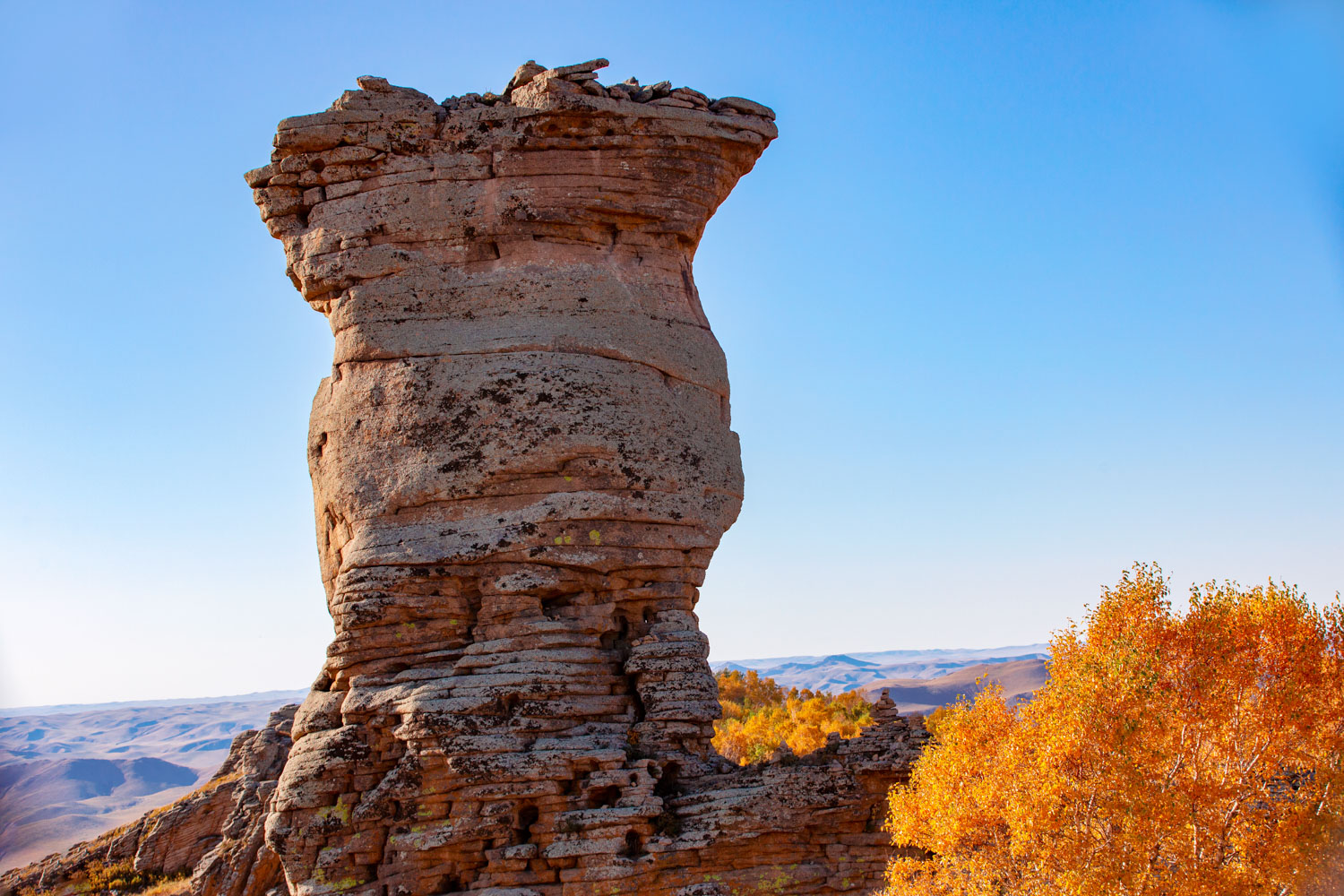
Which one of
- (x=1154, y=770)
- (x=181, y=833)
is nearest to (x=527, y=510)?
(x=1154, y=770)

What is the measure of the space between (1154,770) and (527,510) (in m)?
10.4

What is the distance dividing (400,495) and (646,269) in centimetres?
623

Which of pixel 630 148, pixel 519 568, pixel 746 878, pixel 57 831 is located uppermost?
pixel 630 148

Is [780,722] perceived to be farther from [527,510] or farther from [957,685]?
[957,685]

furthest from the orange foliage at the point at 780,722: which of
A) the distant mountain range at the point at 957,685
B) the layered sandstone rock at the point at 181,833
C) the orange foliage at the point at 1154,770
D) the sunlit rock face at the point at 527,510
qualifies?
the distant mountain range at the point at 957,685

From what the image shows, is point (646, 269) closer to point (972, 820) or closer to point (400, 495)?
point (400, 495)

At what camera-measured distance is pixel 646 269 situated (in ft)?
68.0

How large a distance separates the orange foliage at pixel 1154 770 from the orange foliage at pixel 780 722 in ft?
52.2

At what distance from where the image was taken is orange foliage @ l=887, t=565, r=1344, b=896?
1499cm

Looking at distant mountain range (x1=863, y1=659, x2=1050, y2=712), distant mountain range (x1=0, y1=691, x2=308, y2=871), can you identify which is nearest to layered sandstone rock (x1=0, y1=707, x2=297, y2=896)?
distant mountain range (x1=0, y1=691, x2=308, y2=871)

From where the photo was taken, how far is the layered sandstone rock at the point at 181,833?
88.0 feet

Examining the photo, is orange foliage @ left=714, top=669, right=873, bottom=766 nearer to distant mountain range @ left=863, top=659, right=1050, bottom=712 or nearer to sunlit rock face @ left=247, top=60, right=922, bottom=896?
sunlit rock face @ left=247, top=60, right=922, bottom=896

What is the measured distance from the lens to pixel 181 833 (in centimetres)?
2806

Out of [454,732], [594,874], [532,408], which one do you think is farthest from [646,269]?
[594,874]
